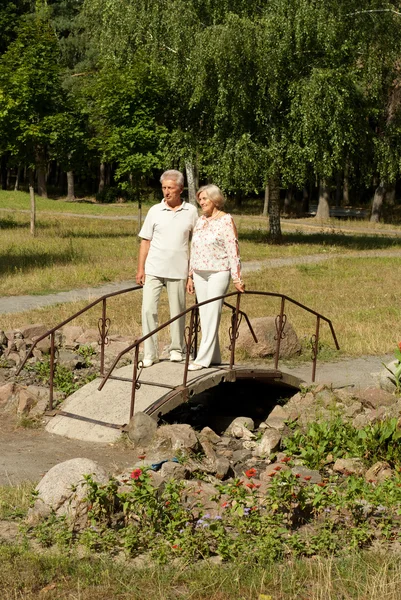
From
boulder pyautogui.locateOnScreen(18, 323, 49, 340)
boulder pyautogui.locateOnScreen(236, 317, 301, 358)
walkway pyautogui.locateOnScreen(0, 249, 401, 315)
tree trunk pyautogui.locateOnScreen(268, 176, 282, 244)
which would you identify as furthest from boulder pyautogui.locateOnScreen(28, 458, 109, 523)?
tree trunk pyautogui.locateOnScreen(268, 176, 282, 244)

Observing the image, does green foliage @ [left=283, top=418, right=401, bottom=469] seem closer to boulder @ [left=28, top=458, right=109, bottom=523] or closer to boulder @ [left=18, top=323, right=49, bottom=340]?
boulder @ [left=28, top=458, right=109, bottom=523]

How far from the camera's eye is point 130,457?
930 cm

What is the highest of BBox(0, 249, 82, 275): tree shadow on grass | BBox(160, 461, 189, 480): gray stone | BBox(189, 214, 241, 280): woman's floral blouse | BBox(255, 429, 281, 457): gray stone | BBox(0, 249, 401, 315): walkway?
BBox(189, 214, 241, 280): woman's floral blouse

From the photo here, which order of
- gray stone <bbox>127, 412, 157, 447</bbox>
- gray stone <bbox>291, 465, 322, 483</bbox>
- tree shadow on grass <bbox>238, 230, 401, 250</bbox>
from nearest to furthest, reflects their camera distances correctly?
gray stone <bbox>291, 465, 322, 483</bbox>, gray stone <bbox>127, 412, 157, 447</bbox>, tree shadow on grass <bbox>238, 230, 401, 250</bbox>

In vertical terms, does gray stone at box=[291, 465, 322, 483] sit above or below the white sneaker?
below

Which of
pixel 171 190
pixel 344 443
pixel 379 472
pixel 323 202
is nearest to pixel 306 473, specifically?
pixel 379 472

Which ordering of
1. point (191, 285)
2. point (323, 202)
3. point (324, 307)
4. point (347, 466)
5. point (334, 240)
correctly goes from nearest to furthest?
point (347, 466), point (191, 285), point (324, 307), point (334, 240), point (323, 202)

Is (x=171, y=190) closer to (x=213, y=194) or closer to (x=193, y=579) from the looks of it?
(x=213, y=194)

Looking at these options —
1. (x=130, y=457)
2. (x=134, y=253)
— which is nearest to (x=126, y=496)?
(x=130, y=457)

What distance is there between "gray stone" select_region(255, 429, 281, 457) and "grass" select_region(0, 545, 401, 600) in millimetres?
3202

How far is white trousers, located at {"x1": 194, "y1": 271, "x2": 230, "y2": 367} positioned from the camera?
10.5 m

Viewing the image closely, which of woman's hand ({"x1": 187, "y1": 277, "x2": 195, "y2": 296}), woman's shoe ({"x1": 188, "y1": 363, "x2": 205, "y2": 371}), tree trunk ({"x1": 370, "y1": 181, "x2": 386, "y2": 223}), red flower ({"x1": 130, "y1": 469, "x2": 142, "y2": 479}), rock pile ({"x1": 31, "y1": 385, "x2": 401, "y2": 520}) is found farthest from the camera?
tree trunk ({"x1": 370, "y1": 181, "x2": 386, "y2": 223})

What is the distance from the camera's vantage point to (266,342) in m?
14.2

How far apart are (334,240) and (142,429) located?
26.9 m
